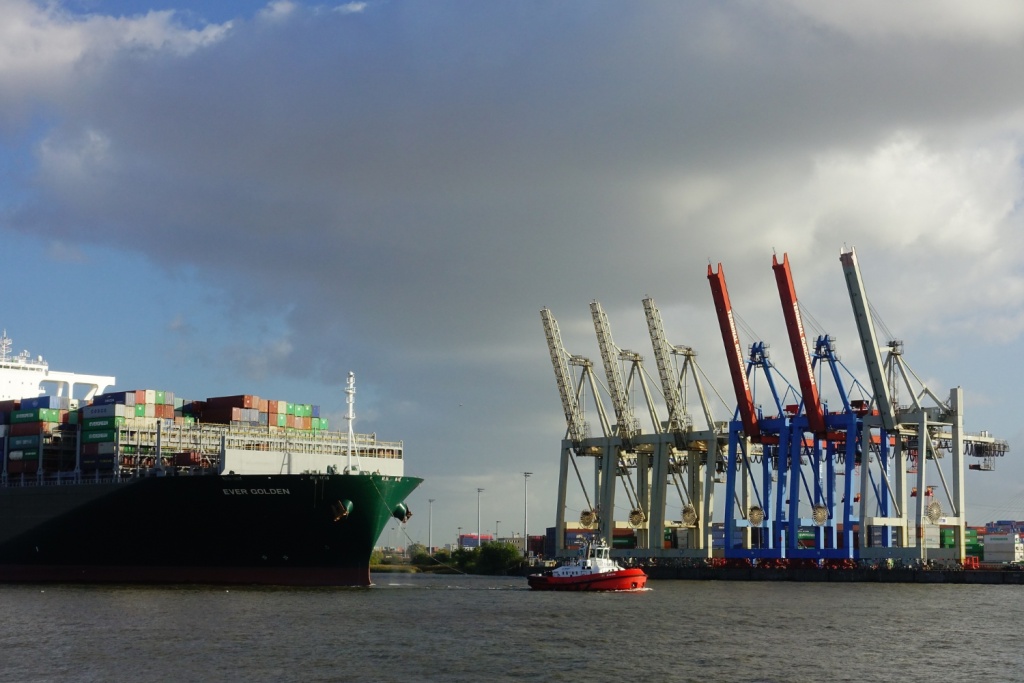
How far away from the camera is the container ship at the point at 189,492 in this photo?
63438 millimetres

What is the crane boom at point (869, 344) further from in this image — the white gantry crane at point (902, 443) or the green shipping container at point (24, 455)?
the green shipping container at point (24, 455)

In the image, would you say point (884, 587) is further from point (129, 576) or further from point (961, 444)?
point (129, 576)

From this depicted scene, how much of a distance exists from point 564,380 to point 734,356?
18.5m

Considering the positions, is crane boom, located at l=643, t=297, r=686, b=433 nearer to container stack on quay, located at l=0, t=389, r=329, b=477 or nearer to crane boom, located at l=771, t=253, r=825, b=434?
crane boom, located at l=771, t=253, r=825, b=434

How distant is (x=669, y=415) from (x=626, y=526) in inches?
1121

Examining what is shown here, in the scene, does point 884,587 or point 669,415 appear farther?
point 669,415

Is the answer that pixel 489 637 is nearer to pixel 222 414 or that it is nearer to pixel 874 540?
pixel 222 414

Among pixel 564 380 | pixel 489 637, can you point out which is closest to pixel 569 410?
pixel 564 380

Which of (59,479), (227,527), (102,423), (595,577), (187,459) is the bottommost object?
(595,577)

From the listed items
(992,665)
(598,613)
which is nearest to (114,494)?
(598,613)

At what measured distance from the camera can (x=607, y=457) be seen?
108m

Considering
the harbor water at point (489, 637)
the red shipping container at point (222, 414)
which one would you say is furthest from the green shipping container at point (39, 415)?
the harbor water at point (489, 637)

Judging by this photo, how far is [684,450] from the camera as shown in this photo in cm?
10338

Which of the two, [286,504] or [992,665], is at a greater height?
[286,504]
